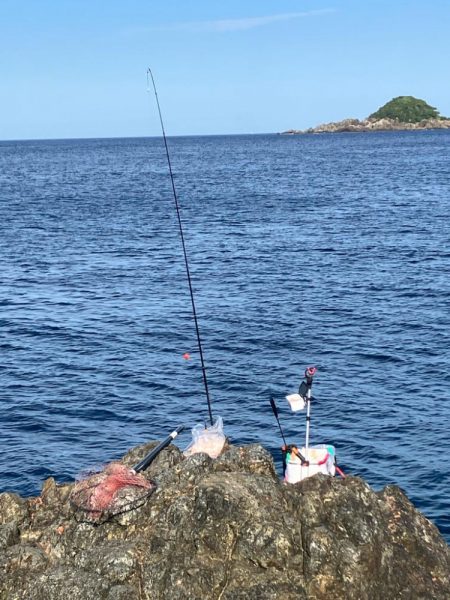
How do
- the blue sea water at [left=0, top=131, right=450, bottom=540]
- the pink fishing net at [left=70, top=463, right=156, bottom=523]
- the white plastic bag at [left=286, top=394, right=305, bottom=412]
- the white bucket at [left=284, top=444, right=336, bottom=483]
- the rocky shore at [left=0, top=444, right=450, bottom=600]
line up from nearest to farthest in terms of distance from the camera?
the rocky shore at [left=0, top=444, right=450, bottom=600]
the pink fishing net at [left=70, top=463, right=156, bottom=523]
the white bucket at [left=284, top=444, right=336, bottom=483]
the white plastic bag at [left=286, top=394, right=305, bottom=412]
the blue sea water at [left=0, top=131, right=450, bottom=540]

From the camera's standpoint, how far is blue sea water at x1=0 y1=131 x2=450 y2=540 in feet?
89.9

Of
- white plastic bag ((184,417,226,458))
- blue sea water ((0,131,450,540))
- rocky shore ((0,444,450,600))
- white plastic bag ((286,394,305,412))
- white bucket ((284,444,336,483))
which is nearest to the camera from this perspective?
rocky shore ((0,444,450,600))

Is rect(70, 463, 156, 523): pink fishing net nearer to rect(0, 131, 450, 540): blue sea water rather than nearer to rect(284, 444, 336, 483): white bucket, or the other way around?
rect(284, 444, 336, 483): white bucket

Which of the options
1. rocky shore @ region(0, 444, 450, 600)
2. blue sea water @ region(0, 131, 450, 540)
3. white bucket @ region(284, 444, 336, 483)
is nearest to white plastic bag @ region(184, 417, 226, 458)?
white bucket @ region(284, 444, 336, 483)

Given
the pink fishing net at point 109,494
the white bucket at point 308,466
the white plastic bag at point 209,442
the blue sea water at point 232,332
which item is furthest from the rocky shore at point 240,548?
the blue sea water at point 232,332

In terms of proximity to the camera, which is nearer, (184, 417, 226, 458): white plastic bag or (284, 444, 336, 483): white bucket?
(284, 444, 336, 483): white bucket

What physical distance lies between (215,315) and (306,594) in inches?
1122

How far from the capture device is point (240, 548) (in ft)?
46.1

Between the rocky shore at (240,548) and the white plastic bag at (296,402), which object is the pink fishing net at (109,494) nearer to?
the rocky shore at (240,548)

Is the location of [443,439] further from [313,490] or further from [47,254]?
[47,254]

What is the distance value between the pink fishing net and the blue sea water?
8836mm

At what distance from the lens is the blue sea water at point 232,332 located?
89.9 ft

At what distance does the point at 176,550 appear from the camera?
46.6 feet

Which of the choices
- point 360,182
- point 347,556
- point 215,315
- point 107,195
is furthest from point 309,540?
point 360,182
